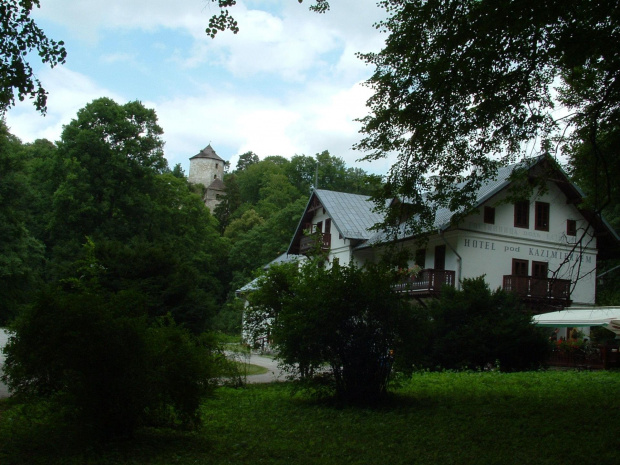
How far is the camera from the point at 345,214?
133ft

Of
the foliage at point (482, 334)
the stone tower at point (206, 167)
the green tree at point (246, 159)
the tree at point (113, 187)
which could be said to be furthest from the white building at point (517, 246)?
the stone tower at point (206, 167)

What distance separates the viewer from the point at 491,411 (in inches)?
414

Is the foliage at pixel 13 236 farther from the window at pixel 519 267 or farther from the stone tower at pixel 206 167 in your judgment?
the stone tower at pixel 206 167

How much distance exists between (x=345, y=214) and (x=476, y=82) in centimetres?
2983

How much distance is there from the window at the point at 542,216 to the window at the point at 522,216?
0.60 meters

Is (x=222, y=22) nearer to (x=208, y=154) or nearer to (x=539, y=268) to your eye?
(x=539, y=268)

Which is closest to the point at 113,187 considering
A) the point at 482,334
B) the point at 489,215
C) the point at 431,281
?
the point at 431,281

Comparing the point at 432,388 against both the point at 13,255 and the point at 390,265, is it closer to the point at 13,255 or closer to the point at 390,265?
the point at 390,265

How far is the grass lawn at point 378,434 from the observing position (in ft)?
24.2

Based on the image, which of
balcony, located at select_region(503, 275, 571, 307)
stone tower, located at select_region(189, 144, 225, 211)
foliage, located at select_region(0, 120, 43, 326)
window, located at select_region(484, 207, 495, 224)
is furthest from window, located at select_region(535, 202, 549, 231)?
stone tower, located at select_region(189, 144, 225, 211)

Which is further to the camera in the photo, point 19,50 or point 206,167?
point 206,167


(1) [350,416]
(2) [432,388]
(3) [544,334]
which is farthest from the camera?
(3) [544,334]

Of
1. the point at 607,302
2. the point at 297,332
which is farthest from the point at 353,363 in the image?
the point at 607,302

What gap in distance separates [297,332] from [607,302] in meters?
30.3
